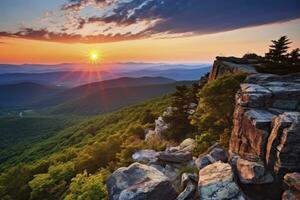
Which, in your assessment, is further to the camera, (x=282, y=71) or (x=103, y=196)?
(x=282, y=71)

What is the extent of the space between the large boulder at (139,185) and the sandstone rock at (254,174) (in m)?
5.09

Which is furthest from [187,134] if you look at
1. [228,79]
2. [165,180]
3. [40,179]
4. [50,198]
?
[40,179]

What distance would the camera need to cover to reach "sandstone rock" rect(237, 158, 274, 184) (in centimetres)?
1778

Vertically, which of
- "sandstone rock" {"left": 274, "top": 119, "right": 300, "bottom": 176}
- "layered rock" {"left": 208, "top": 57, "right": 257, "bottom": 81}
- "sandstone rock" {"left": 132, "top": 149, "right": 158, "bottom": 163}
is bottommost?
"sandstone rock" {"left": 132, "top": 149, "right": 158, "bottom": 163}

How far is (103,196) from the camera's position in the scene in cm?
2805

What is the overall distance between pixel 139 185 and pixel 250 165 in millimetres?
8020

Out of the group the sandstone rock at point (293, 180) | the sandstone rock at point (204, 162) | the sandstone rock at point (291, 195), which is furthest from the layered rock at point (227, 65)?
the sandstone rock at point (291, 195)

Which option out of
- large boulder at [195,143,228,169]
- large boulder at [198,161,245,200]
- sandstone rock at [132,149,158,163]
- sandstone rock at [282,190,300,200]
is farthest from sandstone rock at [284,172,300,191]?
sandstone rock at [132,149,158,163]

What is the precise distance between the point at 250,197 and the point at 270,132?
4.84 metres

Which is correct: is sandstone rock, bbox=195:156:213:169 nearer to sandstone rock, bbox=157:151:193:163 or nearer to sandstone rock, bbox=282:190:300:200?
sandstone rock, bbox=157:151:193:163

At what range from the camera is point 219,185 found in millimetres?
17172

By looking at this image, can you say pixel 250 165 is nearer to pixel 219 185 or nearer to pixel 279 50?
pixel 219 185

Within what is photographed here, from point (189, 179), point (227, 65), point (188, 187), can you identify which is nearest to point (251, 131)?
point (189, 179)

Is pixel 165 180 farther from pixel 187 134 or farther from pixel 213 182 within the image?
pixel 187 134
